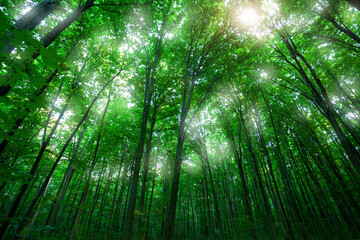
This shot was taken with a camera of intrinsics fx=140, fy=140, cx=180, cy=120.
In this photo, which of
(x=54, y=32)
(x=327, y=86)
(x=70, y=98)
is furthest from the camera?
(x=327, y=86)

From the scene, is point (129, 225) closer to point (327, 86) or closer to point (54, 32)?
point (54, 32)

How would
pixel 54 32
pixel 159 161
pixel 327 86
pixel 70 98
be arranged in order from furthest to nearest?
pixel 159 161
pixel 327 86
pixel 70 98
pixel 54 32

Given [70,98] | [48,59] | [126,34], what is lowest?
[48,59]

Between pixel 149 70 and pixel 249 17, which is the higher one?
pixel 149 70

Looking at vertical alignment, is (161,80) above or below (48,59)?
above

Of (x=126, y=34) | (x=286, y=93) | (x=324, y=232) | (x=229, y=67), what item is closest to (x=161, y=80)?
(x=126, y=34)

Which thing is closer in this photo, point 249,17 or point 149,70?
point 249,17

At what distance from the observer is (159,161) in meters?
15.0

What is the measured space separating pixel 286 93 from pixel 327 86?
7.05 feet

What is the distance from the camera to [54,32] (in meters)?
2.86

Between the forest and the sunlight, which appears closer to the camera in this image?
the forest

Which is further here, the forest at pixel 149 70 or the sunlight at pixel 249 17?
the sunlight at pixel 249 17

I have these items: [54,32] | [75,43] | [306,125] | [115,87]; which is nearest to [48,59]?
[54,32]

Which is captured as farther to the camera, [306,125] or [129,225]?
[306,125]
